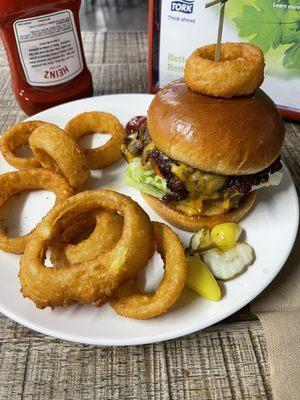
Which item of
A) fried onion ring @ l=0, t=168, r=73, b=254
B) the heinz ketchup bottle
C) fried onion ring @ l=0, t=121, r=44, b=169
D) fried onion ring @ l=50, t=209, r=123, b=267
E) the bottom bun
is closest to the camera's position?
fried onion ring @ l=50, t=209, r=123, b=267

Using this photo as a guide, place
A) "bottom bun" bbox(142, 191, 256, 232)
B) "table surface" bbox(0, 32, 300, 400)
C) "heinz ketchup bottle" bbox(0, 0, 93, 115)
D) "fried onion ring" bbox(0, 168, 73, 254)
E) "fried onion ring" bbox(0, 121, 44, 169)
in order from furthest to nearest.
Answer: "heinz ketchup bottle" bbox(0, 0, 93, 115), "fried onion ring" bbox(0, 121, 44, 169), "fried onion ring" bbox(0, 168, 73, 254), "bottom bun" bbox(142, 191, 256, 232), "table surface" bbox(0, 32, 300, 400)

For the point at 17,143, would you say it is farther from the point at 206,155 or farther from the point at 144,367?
the point at 144,367

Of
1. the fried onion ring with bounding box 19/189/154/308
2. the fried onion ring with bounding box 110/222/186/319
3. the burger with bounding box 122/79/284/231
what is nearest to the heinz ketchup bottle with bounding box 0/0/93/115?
the burger with bounding box 122/79/284/231

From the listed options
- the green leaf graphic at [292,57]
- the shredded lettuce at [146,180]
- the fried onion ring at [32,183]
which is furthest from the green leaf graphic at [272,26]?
the fried onion ring at [32,183]

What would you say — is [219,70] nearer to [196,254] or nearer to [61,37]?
[196,254]

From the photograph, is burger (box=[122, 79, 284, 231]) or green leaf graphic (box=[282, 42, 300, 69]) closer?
burger (box=[122, 79, 284, 231])

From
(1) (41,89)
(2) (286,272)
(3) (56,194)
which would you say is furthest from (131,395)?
(1) (41,89)

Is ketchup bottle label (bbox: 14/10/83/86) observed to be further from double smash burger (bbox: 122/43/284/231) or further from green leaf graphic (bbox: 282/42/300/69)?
green leaf graphic (bbox: 282/42/300/69)
